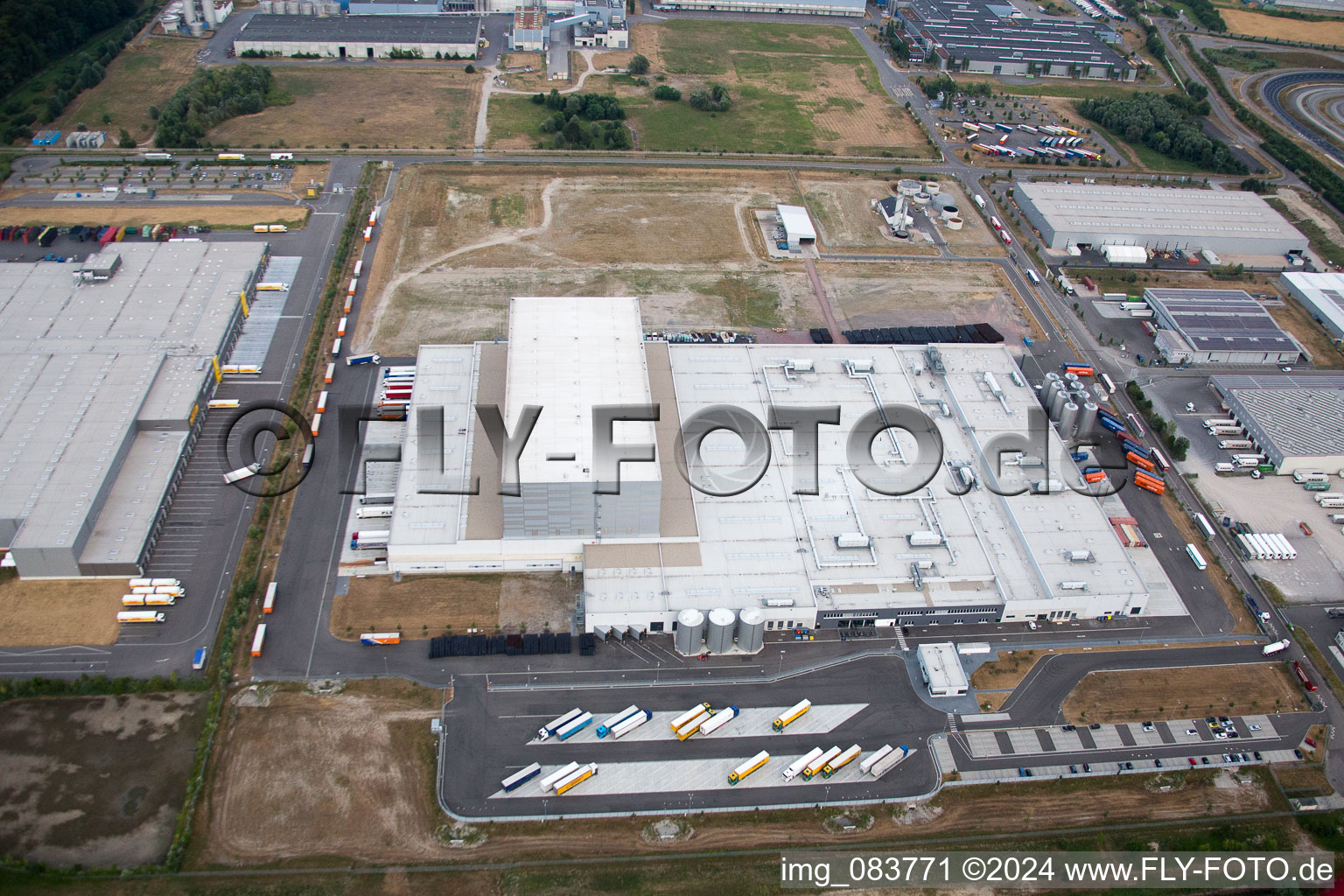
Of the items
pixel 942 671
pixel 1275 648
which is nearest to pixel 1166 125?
pixel 1275 648

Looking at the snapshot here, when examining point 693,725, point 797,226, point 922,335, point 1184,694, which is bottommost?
point 693,725

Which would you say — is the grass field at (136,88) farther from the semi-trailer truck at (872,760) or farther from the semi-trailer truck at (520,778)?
the semi-trailer truck at (872,760)

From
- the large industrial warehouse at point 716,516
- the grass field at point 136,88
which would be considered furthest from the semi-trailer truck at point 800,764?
the grass field at point 136,88

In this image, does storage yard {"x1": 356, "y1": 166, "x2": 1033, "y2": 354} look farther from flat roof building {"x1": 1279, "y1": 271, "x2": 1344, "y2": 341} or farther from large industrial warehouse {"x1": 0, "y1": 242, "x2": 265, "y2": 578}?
flat roof building {"x1": 1279, "y1": 271, "x2": 1344, "y2": 341}

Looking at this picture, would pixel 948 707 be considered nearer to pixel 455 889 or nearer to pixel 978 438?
pixel 978 438

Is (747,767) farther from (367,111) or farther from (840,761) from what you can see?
(367,111)

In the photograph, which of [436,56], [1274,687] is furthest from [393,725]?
[436,56]
